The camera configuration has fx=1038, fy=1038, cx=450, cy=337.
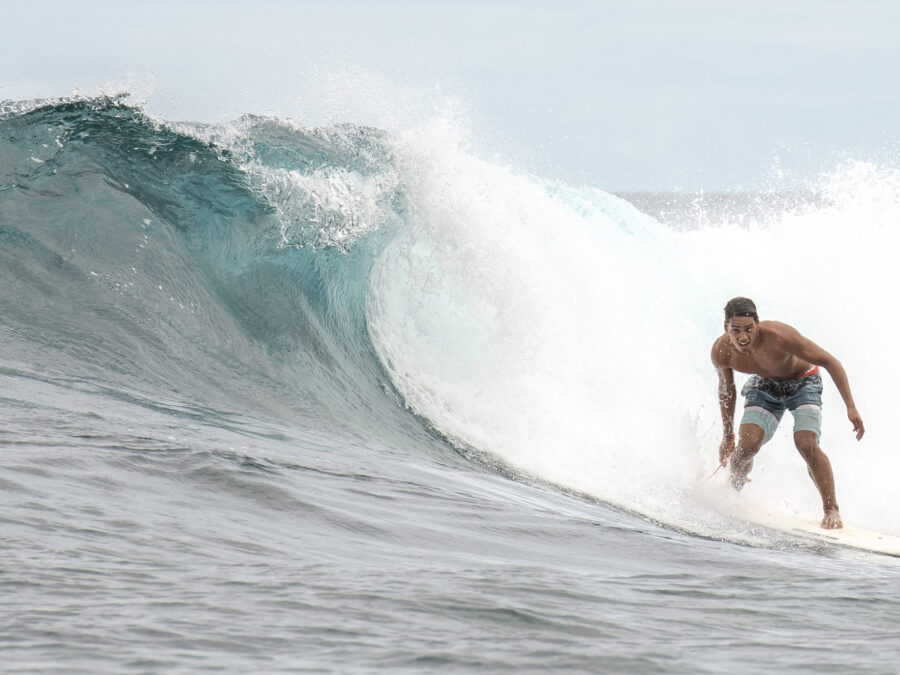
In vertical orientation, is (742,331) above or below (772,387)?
above

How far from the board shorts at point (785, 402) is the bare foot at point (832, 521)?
47 cm

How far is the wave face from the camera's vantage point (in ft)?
21.7

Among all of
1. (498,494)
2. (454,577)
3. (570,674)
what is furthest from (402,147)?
(570,674)

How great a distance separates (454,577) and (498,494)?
2.33m

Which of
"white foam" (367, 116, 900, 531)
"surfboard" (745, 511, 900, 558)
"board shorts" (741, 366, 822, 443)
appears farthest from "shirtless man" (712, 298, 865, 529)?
"white foam" (367, 116, 900, 531)

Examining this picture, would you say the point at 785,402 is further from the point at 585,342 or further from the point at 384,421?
the point at 585,342

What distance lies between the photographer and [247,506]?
360cm

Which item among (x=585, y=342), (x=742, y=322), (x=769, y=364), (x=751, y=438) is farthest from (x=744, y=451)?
(x=585, y=342)

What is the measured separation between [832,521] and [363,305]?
4465 mm

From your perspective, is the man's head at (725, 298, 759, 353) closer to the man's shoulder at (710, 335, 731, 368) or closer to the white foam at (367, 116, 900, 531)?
the man's shoulder at (710, 335, 731, 368)

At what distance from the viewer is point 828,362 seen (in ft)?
20.0

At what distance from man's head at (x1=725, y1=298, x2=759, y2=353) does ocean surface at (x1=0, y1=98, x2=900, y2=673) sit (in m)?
1.05

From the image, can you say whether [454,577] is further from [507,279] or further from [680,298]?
[680,298]

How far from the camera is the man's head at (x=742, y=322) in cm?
604
